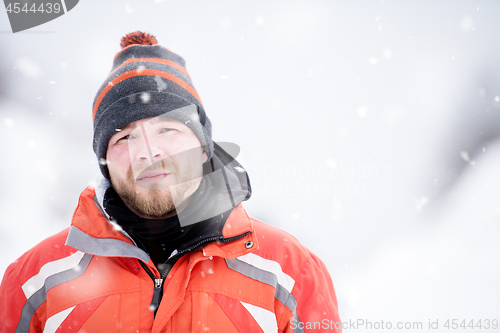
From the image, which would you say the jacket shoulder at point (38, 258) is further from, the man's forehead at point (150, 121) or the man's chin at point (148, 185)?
the man's forehead at point (150, 121)

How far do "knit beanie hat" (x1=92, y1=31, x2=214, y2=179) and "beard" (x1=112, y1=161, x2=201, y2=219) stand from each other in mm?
181

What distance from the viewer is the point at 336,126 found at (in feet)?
15.4

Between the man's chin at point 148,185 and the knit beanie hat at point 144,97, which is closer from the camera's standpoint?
the man's chin at point 148,185

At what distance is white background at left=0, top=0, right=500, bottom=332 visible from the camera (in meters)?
3.56

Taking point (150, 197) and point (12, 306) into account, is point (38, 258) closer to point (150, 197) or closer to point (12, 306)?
point (12, 306)

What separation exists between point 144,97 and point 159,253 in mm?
844

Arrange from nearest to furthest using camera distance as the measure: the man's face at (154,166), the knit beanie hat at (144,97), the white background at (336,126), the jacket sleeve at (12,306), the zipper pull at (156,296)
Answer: the zipper pull at (156,296), the jacket sleeve at (12,306), the man's face at (154,166), the knit beanie hat at (144,97), the white background at (336,126)

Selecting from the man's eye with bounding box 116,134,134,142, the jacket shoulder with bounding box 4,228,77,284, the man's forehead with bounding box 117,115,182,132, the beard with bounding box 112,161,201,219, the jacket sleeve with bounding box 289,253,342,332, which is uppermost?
the man's forehead with bounding box 117,115,182,132

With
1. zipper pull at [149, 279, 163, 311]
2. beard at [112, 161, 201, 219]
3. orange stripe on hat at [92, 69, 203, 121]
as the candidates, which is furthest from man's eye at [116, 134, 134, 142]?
zipper pull at [149, 279, 163, 311]

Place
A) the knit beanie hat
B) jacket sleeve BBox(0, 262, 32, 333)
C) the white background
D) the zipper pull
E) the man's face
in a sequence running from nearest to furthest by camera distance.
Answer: the zipper pull, jacket sleeve BBox(0, 262, 32, 333), the man's face, the knit beanie hat, the white background

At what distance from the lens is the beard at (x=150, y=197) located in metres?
1.34

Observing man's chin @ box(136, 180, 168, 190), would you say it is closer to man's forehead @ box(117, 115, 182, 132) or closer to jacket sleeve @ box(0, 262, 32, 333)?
man's forehead @ box(117, 115, 182, 132)

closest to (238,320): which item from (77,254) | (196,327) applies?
(196,327)

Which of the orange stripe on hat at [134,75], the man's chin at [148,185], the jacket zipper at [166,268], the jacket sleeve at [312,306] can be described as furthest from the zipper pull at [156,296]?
the orange stripe on hat at [134,75]
